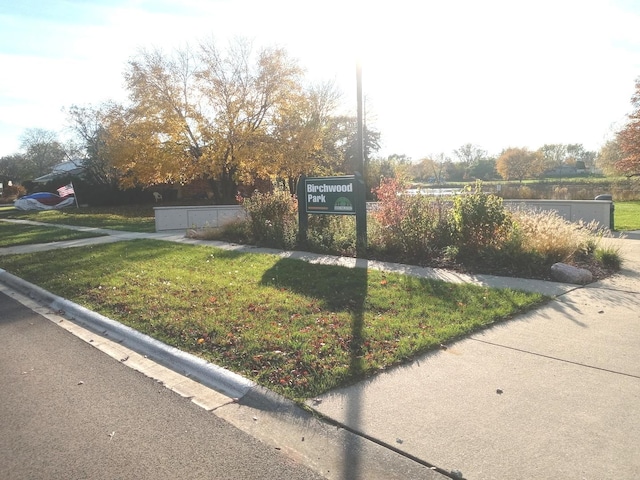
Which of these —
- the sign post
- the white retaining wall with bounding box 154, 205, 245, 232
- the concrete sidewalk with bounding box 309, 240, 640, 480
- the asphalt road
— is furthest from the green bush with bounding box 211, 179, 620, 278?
the white retaining wall with bounding box 154, 205, 245, 232

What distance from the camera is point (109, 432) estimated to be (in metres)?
3.45

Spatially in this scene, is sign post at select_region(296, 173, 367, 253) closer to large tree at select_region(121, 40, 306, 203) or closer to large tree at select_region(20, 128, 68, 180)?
large tree at select_region(121, 40, 306, 203)

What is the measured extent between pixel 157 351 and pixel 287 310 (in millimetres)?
1649

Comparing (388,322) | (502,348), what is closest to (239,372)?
(388,322)

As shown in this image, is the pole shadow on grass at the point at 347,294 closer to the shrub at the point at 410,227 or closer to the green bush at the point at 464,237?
the shrub at the point at 410,227

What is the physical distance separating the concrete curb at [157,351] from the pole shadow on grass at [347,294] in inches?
36.9

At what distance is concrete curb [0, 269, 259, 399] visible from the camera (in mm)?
4152

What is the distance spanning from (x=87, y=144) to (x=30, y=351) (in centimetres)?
4028

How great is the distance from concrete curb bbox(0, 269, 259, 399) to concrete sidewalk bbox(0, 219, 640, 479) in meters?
0.84

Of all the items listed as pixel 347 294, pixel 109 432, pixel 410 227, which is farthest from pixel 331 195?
pixel 109 432

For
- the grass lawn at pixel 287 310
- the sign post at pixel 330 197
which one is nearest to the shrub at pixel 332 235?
the sign post at pixel 330 197

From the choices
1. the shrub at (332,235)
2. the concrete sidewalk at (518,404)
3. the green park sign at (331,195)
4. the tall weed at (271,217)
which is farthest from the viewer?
the tall weed at (271,217)

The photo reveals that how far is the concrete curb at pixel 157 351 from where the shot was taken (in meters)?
4.15

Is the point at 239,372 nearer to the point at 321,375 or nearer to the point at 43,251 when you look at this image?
the point at 321,375
